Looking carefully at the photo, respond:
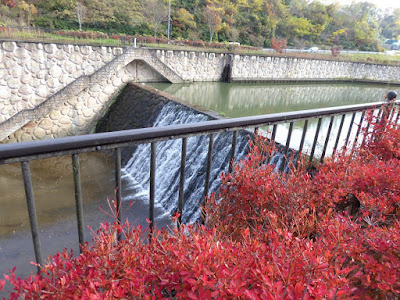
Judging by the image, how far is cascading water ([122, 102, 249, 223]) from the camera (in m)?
5.70

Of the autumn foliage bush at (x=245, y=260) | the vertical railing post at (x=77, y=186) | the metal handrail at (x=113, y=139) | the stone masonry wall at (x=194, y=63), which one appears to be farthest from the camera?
the stone masonry wall at (x=194, y=63)

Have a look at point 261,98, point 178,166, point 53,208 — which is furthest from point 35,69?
point 261,98

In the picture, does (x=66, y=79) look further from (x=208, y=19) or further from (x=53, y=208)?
(x=208, y=19)

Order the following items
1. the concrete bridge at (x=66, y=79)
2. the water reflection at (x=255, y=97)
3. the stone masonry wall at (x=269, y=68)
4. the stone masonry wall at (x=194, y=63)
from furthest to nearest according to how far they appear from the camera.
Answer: the stone masonry wall at (x=269, y=68) → the stone masonry wall at (x=194, y=63) → the water reflection at (x=255, y=97) → the concrete bridge at (x=66, y=79)

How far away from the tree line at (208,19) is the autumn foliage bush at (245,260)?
16866 millimetres

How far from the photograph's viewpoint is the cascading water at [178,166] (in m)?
5.70

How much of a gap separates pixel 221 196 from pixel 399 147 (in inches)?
66.3

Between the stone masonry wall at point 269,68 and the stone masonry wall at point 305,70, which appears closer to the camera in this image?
the stone masonry wall at point 269,68

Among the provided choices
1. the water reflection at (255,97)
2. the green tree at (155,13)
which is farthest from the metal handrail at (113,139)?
the green tree at (155,13)

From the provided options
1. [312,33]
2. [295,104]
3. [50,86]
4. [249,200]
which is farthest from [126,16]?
[249,200]

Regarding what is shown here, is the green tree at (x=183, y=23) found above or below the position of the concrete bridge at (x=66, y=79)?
above

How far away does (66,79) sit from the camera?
36.2 ft

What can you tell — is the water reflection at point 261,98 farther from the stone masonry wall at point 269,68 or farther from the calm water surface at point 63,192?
the stone masonry wall at point 269,68

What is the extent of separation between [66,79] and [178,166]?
7095 mm
